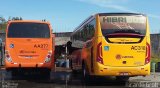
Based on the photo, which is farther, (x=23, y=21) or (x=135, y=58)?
(x=23, y=21)

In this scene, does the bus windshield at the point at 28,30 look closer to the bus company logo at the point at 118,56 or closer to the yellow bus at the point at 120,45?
the yellow bus at the point at 120,45

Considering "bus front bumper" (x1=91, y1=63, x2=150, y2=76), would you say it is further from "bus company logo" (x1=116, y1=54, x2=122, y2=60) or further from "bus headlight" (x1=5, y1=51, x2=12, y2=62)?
"bus headlight" (x1=5, y1=51, x2=12, y2=62)

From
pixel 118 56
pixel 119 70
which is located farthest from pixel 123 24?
pixel 119 70

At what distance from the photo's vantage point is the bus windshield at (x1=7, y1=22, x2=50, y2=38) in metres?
21.7

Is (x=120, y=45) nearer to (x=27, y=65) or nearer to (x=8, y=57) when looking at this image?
(x=27, y=65)

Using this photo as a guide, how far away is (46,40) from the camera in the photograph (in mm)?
21859

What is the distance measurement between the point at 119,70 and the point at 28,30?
592 cm

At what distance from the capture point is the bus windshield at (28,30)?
21703 mm

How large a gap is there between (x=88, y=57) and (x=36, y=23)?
384 cm

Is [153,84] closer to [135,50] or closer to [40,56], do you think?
[135,50]

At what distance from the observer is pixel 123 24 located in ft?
60.4

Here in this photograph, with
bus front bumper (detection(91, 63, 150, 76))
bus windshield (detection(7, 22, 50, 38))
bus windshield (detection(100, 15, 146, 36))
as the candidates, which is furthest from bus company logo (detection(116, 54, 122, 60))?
bus windshield (detection(7, 22, 50, 38))

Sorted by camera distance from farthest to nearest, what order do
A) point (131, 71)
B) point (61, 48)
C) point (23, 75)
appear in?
point (61, 48)
point (23, 75)
point (131, 71)

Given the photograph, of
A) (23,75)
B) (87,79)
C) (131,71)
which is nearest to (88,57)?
(87,79)
